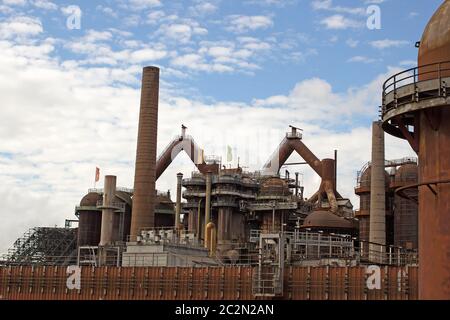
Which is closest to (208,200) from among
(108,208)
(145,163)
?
(108,208)

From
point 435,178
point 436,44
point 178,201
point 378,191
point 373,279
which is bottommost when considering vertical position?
point 373,279

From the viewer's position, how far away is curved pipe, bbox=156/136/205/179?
105 m

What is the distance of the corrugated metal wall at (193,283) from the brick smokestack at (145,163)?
19971 millimetres

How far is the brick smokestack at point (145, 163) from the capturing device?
240ft

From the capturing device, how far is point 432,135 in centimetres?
2045

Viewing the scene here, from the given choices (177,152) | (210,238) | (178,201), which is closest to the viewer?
(210,238)

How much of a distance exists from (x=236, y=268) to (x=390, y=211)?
3607 cm

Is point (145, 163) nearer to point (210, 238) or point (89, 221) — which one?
point (210, 238)

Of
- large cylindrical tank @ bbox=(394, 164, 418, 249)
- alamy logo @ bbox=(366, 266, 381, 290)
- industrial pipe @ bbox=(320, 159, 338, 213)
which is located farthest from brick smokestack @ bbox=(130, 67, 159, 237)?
alamy logo @ bbox=(366, 266, 381, 290)

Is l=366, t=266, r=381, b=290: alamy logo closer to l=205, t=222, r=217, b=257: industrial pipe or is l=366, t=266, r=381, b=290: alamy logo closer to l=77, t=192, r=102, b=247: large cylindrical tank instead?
l=205, t=222, r=217, b=257: industrial pipe

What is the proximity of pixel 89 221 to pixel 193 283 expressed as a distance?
5469 cm

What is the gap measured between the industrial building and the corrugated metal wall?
0.07 metres

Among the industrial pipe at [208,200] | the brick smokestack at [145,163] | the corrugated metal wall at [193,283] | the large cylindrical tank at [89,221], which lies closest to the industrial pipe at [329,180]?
the industrial pipe at [208,200]

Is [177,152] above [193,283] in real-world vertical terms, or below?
above
